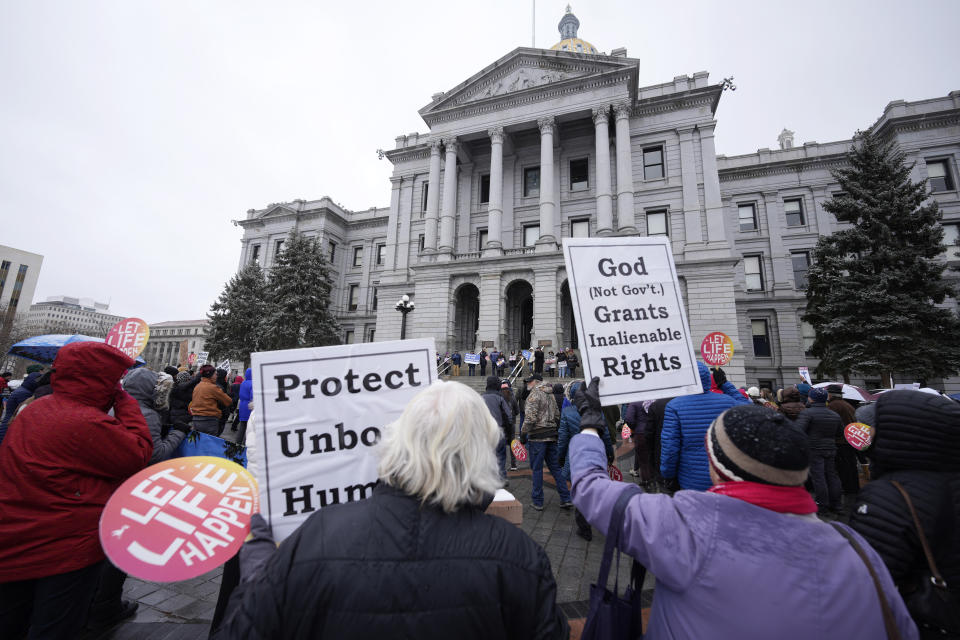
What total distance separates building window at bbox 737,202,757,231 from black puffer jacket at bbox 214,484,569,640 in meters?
33.7

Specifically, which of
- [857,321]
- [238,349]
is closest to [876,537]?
[857,321]

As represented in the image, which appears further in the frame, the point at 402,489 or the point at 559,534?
the point at 559,534

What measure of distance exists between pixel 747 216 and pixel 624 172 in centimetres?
1278

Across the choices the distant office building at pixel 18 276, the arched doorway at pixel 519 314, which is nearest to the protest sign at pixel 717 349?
the arched doorway at pixel 519 314

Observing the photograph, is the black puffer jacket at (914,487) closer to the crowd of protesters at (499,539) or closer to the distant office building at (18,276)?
the crowd of protesters at (499,539)

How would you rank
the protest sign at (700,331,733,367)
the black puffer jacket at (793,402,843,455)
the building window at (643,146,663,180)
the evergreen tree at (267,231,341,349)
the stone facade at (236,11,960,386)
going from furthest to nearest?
the evergreen tree at (267,231,341,349), the building window at (643,146,663,180), the stone facade at (236,11,960,386), the protest sign at (700,331,733,367), the black puffer jacket at (793,402,843,455)

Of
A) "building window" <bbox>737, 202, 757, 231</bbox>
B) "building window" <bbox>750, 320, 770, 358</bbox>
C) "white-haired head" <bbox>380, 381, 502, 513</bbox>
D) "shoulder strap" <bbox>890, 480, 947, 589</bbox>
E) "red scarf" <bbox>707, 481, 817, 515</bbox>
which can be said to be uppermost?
"building window" <bbox>737, 202, 757, 231</bbox>

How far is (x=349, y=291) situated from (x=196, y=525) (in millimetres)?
37063

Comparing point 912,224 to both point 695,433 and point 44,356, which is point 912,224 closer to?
point 695,433

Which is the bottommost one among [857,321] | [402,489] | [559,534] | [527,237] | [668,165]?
[559,534]

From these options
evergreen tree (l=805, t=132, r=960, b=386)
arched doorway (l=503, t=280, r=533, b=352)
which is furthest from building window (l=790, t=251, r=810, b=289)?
arched doorway (l=503, t=280, r=533, b=352)

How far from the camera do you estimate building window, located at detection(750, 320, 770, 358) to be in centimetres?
2614

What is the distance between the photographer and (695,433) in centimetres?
379

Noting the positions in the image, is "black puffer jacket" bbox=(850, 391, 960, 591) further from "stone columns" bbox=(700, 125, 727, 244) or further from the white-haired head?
"stone columns" bbox=(700, 125, 727, 244)
